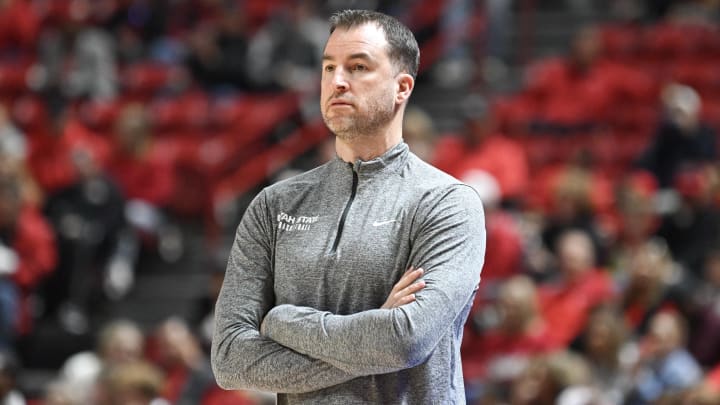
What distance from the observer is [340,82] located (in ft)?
9.27

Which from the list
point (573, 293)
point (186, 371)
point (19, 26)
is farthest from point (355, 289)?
point (19, 26)

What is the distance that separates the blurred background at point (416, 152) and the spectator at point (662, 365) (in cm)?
1

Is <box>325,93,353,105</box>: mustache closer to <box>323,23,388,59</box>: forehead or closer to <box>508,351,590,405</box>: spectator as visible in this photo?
<box>323,23,388,59</box>: forehead

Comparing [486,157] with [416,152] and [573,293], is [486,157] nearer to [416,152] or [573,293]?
[416,152]

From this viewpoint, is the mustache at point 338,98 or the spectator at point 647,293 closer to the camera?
the mustache at point 338,98

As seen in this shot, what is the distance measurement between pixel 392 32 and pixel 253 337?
0.79 metres

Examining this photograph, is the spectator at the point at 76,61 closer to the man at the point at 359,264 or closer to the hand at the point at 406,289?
the man at the point at 359,264

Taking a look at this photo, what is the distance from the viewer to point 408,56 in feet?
9.57

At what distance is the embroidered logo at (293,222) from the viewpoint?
2.88 metres

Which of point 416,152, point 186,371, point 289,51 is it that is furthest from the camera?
point 289,51

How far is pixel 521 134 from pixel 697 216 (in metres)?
2.01

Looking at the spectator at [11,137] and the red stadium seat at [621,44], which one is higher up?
the red stadium seat at [621,44]

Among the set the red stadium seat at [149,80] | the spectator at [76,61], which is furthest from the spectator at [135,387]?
the red stadium seat at [149,80]

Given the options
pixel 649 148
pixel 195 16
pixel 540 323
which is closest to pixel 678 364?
pixel 540 323
